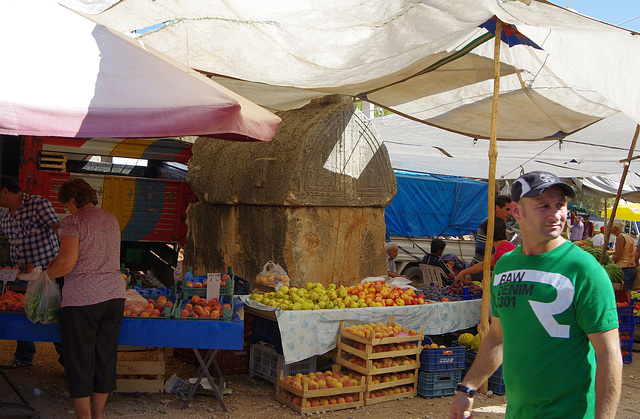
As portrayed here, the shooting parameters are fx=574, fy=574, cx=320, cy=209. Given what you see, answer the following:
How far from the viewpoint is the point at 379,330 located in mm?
5316

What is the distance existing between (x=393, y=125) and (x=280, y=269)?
4407 millimetres

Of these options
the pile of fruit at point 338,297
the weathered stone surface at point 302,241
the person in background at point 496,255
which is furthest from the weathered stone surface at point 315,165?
the person in background at point 496,255

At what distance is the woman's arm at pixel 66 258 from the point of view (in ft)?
12.9

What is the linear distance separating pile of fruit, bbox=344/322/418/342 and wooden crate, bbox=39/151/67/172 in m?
5.64

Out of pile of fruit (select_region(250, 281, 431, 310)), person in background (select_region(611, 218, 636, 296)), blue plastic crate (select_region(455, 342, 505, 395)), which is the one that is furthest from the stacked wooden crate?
person in background (select_region(611, 218, 636, 296))

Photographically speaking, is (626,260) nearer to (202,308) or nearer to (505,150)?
(505,150)

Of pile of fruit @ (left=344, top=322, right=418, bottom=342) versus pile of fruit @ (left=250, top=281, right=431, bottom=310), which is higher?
pile of fruit @ (left=250, top=281, right=431, bottom=310)

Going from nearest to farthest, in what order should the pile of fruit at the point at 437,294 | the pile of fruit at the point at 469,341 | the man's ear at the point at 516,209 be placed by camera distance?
1. the man's ear at the point at 516,209
2. the pile of fruit at the point at 469,341
3. the pile of fruit at the point at 437,294

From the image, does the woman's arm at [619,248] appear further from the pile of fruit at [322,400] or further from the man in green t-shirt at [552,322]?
the man in green t-shirt at [552,322]

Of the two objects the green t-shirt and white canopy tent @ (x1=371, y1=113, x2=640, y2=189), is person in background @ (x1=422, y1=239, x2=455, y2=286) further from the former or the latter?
the green t-shirt

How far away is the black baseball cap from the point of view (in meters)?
2.31

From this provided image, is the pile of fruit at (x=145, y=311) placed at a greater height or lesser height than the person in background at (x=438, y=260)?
lesser

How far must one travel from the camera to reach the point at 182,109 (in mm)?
3480

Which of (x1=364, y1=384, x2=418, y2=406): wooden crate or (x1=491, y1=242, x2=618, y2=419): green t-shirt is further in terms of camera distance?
(x1=364, y1=384, x2=418, y2=406): wooden crate
